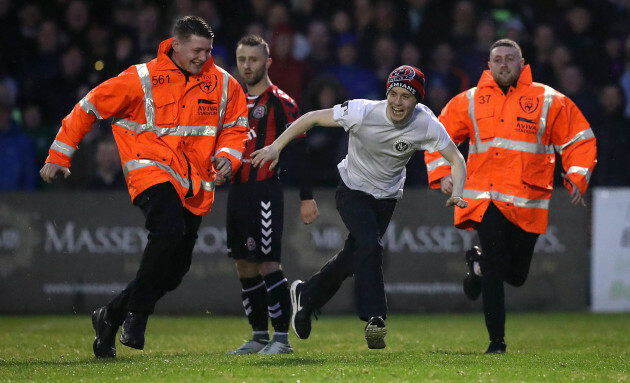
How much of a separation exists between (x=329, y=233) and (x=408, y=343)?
4062 mm

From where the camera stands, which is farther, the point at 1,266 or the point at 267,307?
the point at 1,266

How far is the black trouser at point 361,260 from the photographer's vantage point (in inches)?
328

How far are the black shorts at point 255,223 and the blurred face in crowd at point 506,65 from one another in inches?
85.8

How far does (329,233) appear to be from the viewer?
46.6 ft

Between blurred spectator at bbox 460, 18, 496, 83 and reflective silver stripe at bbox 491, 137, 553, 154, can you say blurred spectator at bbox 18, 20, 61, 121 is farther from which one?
reflective silver stripe at bbox 491, 137, 553, 154

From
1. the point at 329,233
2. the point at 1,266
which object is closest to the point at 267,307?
the point at 329,233

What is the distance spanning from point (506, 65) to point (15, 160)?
7.85 m

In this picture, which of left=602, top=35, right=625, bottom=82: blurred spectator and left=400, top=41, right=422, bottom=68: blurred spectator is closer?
left=400, top=41, right=422, bottom=68: blurred spectator

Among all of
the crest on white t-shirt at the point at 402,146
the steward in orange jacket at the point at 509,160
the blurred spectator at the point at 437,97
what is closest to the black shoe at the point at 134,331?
the crest on white t-shirt at the point at 402,146

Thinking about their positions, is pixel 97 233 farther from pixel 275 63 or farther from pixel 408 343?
pixel 408 343

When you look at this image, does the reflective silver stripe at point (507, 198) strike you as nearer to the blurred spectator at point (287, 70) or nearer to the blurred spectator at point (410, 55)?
the blurred spectator at point (287, 70)

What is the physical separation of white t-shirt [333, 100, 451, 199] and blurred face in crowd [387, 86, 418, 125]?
0.11 m

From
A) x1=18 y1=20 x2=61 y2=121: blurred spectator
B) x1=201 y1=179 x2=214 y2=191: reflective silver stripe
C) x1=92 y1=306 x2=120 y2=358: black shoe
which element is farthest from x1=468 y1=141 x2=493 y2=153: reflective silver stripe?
x1=18 y1=20 x2=61 y2=121: blurred spectator

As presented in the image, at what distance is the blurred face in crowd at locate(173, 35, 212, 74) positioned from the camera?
8.52 meters
